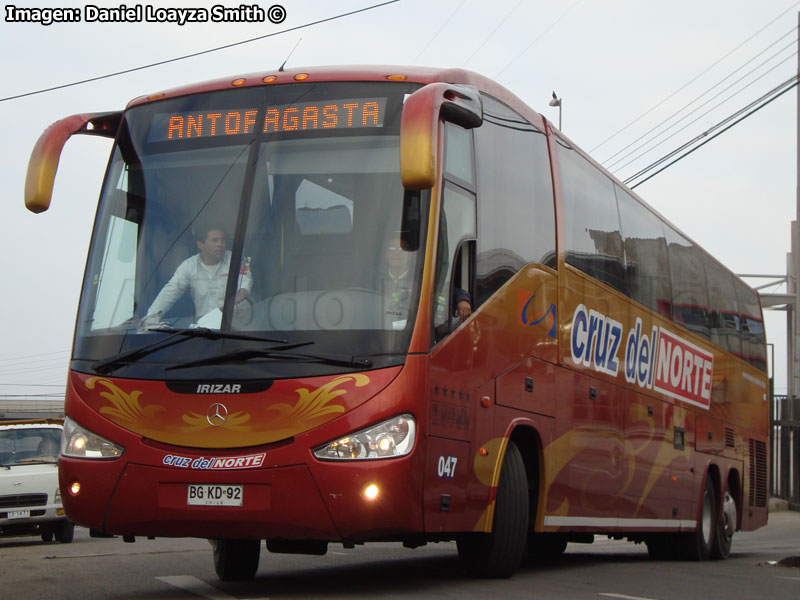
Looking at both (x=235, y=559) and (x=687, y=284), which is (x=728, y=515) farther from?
(x=235, y=559)

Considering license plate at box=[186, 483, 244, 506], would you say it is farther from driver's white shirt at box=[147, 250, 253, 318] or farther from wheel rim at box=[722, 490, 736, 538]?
wheel rim at box=[722, 490, 736, 538]

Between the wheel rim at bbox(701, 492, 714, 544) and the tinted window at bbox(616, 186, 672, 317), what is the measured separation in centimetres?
303

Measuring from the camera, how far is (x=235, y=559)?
32.0ft

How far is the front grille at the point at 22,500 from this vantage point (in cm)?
1753

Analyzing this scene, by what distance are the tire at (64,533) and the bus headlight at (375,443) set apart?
38.2ft

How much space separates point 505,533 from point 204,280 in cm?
299

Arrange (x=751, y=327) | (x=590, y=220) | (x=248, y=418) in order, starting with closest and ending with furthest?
(x=248, y=418), (x=590, y=220), (x=751, y=327)

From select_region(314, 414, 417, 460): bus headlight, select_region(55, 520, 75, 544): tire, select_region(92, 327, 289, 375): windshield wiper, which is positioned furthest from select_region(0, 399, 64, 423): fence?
select_region(314, 414, 417, 460): bus headlight

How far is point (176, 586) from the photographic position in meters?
9.37

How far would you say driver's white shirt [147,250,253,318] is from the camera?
7770 mm

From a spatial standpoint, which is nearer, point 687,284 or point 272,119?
point 272,119

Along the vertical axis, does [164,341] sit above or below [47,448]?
above

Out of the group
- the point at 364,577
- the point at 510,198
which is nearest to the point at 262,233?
the point at 510,198

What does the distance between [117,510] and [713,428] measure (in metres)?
10.0
